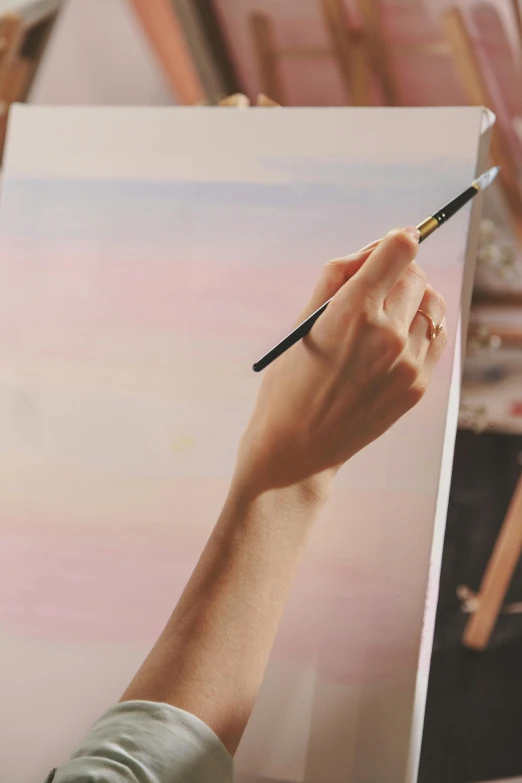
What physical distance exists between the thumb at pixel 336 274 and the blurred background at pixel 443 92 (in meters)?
0.90

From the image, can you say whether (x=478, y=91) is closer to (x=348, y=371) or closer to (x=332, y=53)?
(x=332, y=53)

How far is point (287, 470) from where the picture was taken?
61 centimetres

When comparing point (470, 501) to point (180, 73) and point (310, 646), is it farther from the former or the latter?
point (180, 73)

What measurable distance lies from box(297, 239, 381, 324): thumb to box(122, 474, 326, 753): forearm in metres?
0.16

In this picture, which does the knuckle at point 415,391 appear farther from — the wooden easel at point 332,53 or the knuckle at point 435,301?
the wooden easel at point 332,53

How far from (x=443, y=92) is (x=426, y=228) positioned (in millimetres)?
1560

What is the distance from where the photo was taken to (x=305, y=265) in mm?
796

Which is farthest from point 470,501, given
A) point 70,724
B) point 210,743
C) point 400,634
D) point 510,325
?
point 210,743

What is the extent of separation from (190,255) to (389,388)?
329 millimetres

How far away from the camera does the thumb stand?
2.07ft

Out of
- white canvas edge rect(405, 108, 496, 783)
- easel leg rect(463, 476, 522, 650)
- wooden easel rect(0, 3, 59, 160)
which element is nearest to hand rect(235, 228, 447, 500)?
white canvas edge rect(405, 108, 496, 783)

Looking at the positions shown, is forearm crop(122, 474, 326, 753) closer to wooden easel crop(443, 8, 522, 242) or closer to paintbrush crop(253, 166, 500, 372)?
paintbrush crop(253, 166, 500, 372)

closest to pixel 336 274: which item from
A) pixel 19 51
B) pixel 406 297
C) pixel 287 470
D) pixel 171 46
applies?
pixel 406 297

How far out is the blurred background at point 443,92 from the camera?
1402 mm
